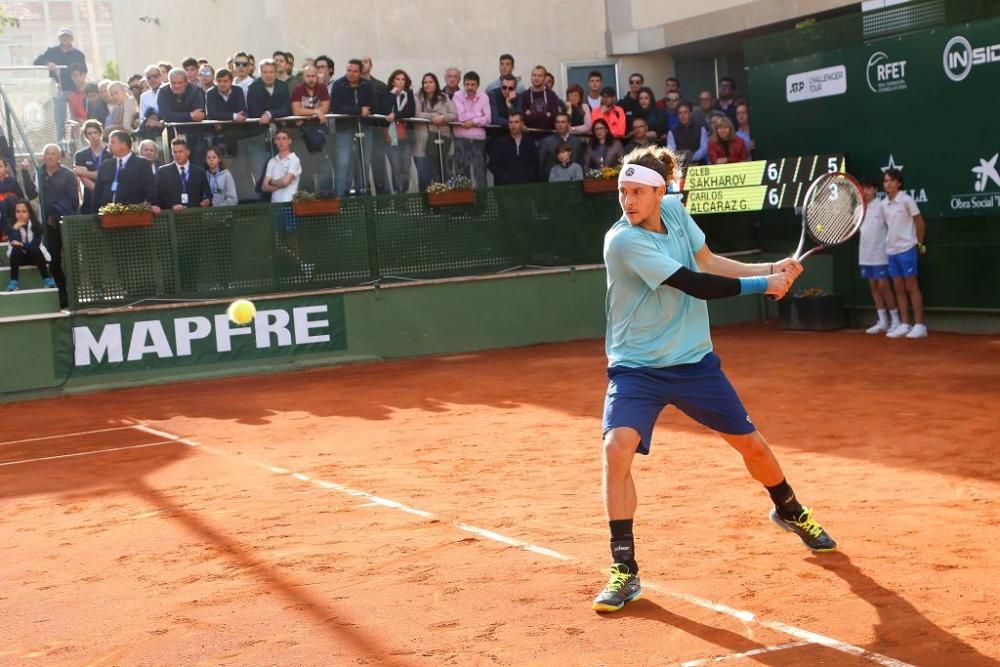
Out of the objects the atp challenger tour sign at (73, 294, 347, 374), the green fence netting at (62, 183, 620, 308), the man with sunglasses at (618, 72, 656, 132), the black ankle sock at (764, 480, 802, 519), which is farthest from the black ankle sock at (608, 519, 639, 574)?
the man with sunglasses at (618, 72, 656, 132)

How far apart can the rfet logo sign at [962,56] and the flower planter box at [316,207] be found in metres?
8.33

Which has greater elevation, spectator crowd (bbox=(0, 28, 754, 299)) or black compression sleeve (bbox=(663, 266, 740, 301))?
spectator crowd (bbox=(0, 28, 754, 299))

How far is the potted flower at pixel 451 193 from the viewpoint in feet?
59.3

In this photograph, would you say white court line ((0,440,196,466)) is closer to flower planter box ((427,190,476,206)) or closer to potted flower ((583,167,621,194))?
flower planter box ((427,190,476,206))

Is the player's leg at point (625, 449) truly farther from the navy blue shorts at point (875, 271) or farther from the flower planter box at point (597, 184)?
the flower planter box at point (597, 184)

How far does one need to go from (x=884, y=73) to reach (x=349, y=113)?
24.3ft

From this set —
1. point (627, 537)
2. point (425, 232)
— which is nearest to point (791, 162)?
point (425, 232)

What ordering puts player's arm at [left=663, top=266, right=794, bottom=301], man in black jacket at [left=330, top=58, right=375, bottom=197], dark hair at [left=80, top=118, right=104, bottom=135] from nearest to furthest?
player's arm at [left=663, top=266, right=794, bottom=301], dark hair at [left=80, top=118, right=104, bottom=135], man in black jacket at [left=330, top=58, right=375, bottom=197]

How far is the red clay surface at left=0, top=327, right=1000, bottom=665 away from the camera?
567 centimetres

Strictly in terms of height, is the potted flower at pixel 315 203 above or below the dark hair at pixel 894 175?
above

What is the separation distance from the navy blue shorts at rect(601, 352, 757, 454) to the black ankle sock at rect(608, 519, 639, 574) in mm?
374

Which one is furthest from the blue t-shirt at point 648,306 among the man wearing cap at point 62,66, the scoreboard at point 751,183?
the man wearing cap at point 62,66

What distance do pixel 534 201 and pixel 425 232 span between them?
177cm

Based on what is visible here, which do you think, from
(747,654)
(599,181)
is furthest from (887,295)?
(747,654)
